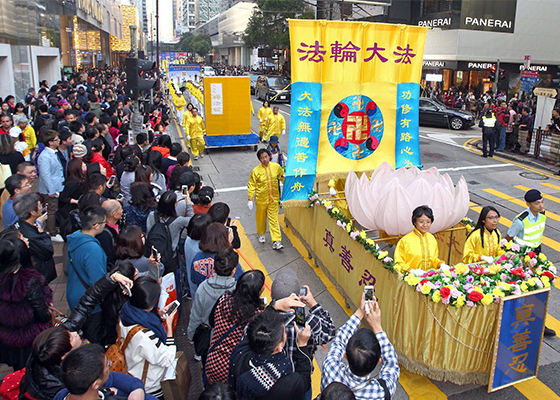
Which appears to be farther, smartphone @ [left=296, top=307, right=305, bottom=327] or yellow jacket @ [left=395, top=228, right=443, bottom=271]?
yellow jacket @ [left=395, top=228, right=443, bottom=271]

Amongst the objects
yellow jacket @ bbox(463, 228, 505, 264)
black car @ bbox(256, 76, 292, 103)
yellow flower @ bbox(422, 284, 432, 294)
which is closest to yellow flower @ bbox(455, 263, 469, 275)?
yellow flower @ bbox(422, 284, 432, 294)

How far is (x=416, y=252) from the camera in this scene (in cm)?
498

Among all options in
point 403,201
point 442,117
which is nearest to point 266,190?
point 403,201

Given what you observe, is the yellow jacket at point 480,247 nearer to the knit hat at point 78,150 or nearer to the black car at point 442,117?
the knit hat at point 78,150

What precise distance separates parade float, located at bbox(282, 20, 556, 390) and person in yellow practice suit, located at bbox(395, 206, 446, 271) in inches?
7.3

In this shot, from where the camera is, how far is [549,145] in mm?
14789

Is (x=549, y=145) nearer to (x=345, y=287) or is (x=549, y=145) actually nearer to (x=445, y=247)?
(x=445, y=247)

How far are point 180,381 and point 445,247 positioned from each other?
4570 mm

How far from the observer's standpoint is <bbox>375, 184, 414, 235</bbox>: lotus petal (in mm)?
5566

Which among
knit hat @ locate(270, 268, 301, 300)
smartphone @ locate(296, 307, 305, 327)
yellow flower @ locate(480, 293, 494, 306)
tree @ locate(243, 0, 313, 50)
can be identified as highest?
tree @ locate(243, 0, 313, 50)

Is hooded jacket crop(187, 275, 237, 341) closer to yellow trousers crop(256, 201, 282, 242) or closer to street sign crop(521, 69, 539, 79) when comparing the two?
yellow trousers crop(256, 201, 282, 242)

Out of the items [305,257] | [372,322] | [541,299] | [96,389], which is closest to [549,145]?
[305,257]

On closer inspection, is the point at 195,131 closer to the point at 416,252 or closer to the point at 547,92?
the point at 416,252

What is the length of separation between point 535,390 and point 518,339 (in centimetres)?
65
